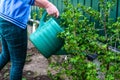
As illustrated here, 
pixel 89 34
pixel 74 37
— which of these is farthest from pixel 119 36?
pixel 74 37

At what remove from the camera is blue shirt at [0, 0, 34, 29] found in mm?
3207

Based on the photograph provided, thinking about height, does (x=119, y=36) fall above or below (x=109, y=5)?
below

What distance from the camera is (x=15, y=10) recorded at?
3225 millimetres

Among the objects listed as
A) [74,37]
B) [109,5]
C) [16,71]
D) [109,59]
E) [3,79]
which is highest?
[109,5]

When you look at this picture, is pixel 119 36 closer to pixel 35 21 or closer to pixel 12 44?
pixel 12 44

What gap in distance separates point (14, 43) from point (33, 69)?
1541 millimetres

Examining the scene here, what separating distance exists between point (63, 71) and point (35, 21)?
2.93 metres

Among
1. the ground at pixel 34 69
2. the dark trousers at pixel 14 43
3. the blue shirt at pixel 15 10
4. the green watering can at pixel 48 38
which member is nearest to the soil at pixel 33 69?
the ground at pixel 34 69

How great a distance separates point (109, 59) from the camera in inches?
116

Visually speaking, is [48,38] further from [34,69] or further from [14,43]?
[34,69]

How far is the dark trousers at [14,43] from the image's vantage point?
329 centimetres

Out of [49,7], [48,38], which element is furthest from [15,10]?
[48,38]

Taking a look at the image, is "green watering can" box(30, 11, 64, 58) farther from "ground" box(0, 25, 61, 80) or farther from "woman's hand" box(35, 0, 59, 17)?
"ground" box(0, 25, 61, 80)

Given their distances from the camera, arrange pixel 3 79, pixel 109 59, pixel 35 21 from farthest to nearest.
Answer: pixel 35 21 → pixel 3 79 → pixel 109 59
